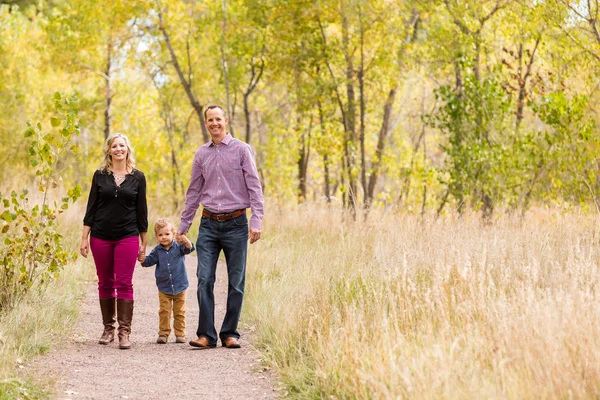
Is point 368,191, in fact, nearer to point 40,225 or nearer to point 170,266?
point 170,266

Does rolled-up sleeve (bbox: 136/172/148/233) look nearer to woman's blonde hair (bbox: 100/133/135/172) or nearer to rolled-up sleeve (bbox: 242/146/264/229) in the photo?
woman's blonde hair (bbox: 100/133/135/172)

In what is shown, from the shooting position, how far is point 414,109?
36.2 m

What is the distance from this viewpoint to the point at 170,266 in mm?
7922

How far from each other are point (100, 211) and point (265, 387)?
2323 mm

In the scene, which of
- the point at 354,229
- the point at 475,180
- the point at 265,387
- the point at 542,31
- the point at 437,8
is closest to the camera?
the point at 265,387

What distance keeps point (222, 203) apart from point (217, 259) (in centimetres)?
49

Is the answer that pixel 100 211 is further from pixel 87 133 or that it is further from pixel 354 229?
pixel 87 133

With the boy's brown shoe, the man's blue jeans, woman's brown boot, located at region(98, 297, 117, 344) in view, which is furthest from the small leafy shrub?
the man's blue jeans

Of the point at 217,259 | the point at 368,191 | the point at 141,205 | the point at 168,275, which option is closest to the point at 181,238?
the point at 217,259

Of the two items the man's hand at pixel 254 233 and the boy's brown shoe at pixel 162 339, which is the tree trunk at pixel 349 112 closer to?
the boy's brown shoe at pixel 162 339

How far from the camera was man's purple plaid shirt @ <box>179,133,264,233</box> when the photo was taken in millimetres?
7367

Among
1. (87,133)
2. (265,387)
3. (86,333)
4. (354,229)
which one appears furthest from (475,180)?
(87,133)

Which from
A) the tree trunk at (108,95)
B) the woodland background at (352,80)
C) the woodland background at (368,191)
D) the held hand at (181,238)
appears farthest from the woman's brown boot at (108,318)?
the tree trunk at (108,95)

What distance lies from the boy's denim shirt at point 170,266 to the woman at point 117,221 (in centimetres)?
24
